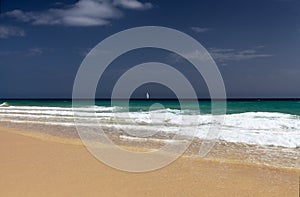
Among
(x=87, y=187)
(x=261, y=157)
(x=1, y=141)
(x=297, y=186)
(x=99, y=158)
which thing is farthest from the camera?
(x=1, y=141)

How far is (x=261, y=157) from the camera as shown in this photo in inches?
324

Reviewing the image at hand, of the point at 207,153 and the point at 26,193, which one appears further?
the point at 207,153

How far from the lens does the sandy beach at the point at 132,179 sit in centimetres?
512

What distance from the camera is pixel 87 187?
207 inches

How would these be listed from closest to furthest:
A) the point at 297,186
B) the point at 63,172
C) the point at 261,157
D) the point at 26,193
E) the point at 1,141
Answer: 1. the point at 26,193
2. the point at 297,186
3. the point at 63,172
4. the point at 261,157
5. the point at 1,141

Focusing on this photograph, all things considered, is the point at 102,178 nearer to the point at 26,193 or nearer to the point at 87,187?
the point at 87,187

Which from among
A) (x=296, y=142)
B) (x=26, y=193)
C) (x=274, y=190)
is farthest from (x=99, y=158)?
(x=296, y=142)

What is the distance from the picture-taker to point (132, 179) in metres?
5.85

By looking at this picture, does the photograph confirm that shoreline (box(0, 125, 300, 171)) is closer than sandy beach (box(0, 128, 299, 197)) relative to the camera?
No

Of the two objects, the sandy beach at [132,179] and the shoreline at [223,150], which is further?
the shoreline at [223,150]

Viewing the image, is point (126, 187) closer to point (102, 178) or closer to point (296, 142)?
point (102, 178)

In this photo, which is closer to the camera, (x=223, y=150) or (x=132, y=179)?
(x=132, y=179)

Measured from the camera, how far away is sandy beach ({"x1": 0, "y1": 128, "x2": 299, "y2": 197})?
5121 millimetres

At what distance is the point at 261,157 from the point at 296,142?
9.92ft
